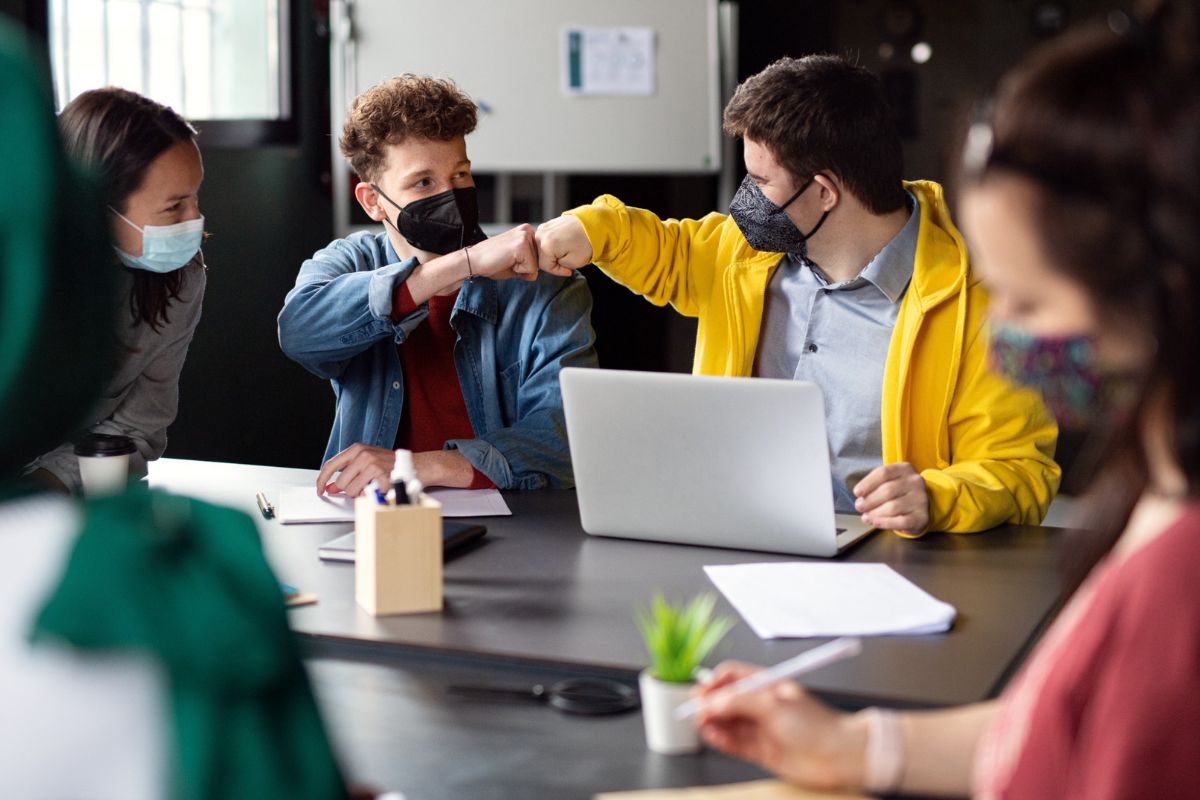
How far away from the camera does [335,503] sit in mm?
2070

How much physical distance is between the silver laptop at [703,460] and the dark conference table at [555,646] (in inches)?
1.4

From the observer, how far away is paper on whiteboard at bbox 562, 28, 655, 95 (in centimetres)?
388

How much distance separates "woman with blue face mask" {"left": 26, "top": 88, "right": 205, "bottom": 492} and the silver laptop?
88 centimetres

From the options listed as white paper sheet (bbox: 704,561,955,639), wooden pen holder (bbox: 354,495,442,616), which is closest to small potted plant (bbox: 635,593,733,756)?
white paper sheet (bbox: 704,561,955,639)

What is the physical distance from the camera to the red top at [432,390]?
252cm

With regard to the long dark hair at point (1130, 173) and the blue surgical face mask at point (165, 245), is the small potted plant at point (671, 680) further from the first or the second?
the blue surgical face mask at point (165, 245)

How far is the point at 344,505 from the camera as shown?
6.77ft

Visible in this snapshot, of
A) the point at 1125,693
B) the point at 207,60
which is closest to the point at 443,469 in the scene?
the point at 1125,693

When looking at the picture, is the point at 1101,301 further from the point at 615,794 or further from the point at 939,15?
the point at 939,15

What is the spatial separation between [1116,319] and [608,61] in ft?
10.6

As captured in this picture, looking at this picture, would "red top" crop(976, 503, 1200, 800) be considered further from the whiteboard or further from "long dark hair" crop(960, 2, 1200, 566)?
the whiteboard

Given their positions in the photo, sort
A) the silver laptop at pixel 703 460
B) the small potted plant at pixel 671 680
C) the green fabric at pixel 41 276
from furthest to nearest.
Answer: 1. the silver laptop at pixel 703 460
2. the small potted plant at pixel 671 680
3. the green fabric at pixel 41 276

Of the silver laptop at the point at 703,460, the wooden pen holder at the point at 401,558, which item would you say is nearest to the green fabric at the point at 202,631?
the wooden pen holder at the point at 401,558

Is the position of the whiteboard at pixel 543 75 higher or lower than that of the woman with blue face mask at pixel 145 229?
higher
